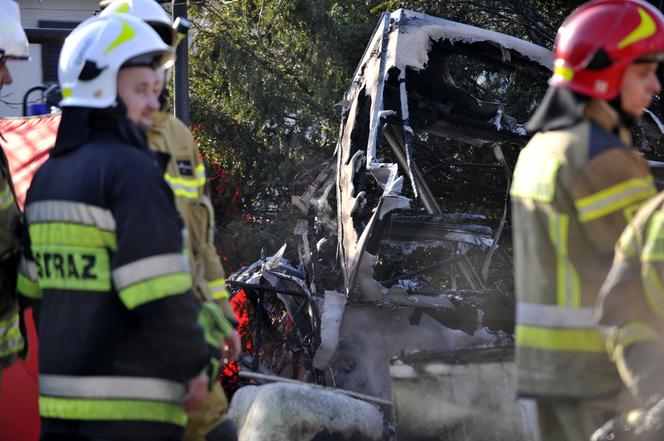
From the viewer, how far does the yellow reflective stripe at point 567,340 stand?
10.4ft

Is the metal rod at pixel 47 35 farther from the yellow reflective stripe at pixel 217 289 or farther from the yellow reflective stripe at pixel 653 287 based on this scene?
the yellow reflective stripe at pixel 653 287

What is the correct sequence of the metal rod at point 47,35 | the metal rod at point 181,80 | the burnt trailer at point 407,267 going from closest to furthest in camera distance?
the burnt trailer at point 407,267 → the metal rod at point 181,80 → the metal rod at point 47,35

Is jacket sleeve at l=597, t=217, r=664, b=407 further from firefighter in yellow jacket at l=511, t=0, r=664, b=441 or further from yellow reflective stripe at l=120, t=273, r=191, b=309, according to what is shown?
yellow reflective stripe at l=120, t=273, r=191, b=309

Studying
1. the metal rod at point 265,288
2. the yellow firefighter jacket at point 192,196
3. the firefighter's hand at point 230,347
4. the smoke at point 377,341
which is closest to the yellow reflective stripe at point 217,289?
the yellow firefighter jacket at point 192,196

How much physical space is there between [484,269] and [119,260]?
158 inches

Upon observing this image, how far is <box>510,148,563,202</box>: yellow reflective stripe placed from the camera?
3158 millimetres

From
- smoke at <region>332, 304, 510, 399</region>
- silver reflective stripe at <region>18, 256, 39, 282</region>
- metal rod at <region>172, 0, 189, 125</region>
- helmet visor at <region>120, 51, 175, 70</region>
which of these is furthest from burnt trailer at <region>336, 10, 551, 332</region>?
silver reflective stripe at <region>18, 256, 39, 282</region>

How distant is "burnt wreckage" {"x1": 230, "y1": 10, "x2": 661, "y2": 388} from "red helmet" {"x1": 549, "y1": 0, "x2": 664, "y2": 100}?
3094 millimetres

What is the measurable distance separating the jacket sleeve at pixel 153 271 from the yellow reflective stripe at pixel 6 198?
1037 mm

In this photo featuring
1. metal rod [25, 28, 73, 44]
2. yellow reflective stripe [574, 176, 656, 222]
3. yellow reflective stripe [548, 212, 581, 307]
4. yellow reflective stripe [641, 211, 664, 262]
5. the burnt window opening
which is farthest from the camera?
the burnt window opening

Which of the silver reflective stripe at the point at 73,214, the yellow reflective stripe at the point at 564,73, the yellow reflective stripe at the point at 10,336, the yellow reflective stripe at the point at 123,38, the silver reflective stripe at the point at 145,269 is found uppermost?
the yellow reflective stripe at the point at 564,73

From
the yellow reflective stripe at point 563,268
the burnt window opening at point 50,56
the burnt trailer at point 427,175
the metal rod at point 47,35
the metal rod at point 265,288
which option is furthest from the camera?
the burnt window opening at point 50,56

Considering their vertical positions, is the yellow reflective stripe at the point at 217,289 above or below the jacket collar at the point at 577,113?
below

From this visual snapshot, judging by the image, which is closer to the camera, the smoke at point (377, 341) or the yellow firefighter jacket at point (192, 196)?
the yellow firefighter jacket at point (192, 196)
